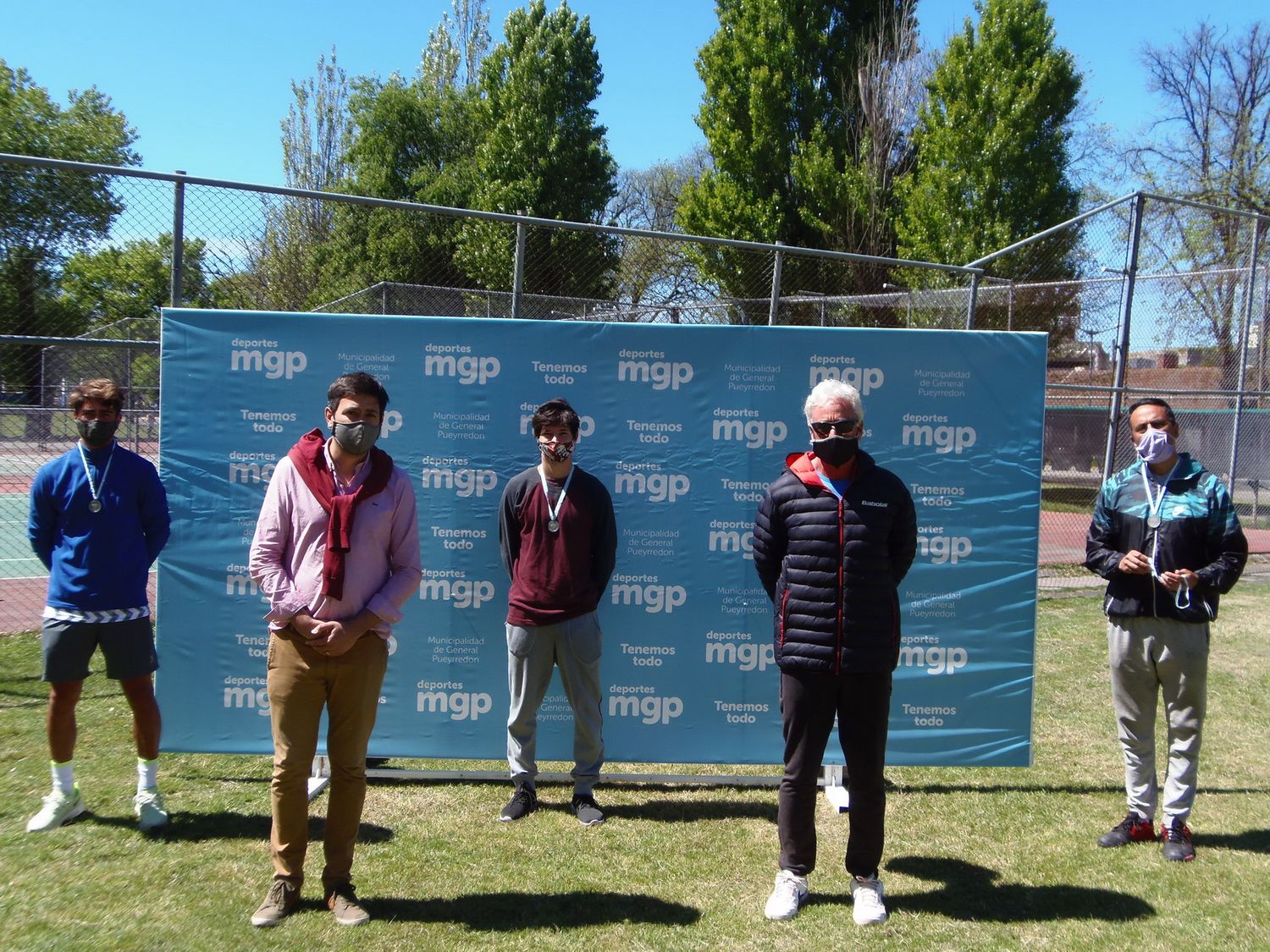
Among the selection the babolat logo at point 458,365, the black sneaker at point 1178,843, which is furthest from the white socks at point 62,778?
the black sneaker at point 1178,843

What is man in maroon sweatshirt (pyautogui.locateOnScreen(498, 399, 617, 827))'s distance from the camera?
15.3 feet

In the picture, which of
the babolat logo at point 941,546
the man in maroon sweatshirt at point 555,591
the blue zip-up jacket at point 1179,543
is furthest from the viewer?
the babolat logo at point 941,546

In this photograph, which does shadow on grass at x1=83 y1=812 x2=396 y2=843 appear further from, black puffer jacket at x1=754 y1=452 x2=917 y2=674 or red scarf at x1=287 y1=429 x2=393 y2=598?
black puffer jacket at x1=754 y1=452 x2=917 y2=674

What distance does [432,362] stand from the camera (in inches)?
199

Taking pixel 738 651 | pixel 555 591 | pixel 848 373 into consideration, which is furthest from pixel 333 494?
pixel 848 373

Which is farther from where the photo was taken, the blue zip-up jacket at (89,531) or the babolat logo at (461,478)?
the babolat logo at (461,478)

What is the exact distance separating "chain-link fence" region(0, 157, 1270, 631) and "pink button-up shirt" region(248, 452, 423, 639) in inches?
85.6

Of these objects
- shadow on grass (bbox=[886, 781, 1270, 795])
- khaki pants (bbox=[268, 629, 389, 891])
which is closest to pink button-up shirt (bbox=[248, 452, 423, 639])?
khaki pants (bbox=[268, 629, 389, 891])

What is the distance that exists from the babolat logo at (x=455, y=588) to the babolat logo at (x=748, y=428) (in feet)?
4.81

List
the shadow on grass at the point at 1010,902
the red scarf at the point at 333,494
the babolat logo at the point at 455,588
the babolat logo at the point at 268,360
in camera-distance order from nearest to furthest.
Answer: the red scarf at the point at 333,494
the shadow on grass at the point at 1010,902
the babolat logo at the point at 268,360
the babolat logo at the point at 455,588

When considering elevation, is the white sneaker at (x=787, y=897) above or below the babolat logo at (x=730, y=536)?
below

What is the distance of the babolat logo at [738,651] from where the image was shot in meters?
5.17

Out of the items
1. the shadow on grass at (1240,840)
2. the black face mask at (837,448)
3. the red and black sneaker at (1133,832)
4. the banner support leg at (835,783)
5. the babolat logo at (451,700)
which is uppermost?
the black face mask at (837,448)

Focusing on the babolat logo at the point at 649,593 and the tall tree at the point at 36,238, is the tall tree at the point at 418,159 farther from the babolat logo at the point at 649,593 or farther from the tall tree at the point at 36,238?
the babolat logo at the point at 649,593
